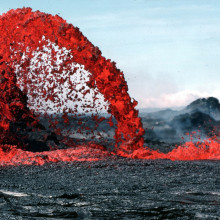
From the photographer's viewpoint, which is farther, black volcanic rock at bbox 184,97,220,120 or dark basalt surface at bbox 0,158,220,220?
black volcanic rock at bbox 184,97,220,120

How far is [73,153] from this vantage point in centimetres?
1030

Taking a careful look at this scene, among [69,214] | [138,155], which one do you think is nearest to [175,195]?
[69,214]

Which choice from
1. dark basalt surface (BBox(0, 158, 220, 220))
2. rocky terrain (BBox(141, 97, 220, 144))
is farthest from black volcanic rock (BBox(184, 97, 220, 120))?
dark basalt surface (BBox(0, 158, 220, 220))

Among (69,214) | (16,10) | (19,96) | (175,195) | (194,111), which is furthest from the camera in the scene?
(194,111)

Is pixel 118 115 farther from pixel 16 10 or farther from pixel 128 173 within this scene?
pixel 16 10

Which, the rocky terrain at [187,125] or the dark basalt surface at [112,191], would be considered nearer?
the dark basalt surface at [112,191]

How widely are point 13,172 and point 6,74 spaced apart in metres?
5.67

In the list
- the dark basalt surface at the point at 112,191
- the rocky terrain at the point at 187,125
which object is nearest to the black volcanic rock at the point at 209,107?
the rocky terrain at the point at 187,125

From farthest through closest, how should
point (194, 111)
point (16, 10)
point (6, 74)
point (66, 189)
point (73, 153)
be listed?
point (194, 111), point (6, 74), point (16, 10), point (73, 153), point (66, 189)

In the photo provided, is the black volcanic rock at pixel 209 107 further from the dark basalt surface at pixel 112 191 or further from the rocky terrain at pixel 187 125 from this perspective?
the dark basalt surface at pixel 112 191

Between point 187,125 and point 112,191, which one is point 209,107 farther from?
point 112,191

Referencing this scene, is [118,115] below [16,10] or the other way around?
below

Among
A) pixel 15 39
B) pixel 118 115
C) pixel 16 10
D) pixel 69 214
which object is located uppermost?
pixel 16 10

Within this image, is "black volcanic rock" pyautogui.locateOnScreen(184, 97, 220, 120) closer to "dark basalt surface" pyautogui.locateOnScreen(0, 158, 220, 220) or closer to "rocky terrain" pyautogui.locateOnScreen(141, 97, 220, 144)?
"rocky terrain" pyautogui.locateOnScreen(141, 97, 220, 144)
